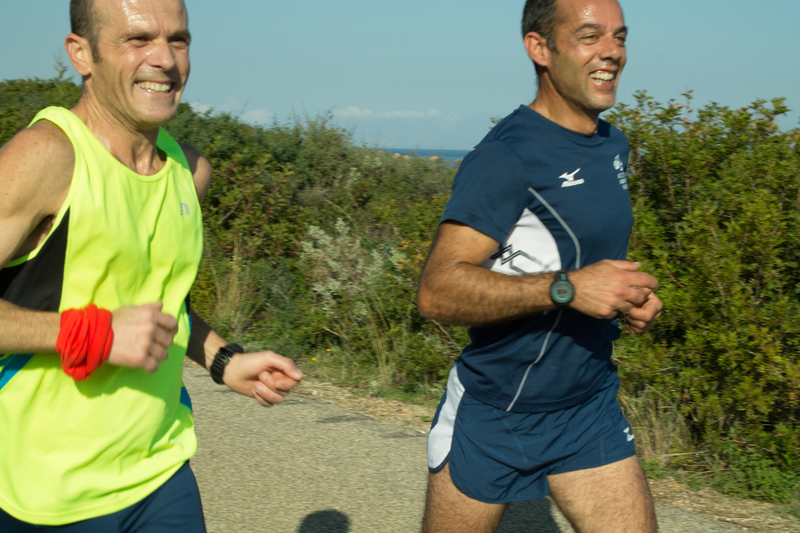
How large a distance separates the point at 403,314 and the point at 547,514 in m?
2.53

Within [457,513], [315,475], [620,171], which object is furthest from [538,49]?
[315,475]

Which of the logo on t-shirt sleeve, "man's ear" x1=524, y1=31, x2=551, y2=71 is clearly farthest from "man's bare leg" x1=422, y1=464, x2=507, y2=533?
"man's ear" x1=524, y1=31, x2=551, y2=71

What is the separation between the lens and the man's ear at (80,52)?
1886 millimetres

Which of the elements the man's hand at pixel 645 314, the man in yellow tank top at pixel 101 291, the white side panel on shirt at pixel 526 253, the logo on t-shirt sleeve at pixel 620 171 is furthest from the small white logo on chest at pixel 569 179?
the man in yellow tank top at pixel 101 291

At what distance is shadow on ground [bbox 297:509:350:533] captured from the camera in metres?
3.53

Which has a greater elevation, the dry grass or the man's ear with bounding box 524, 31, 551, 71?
the man's ear with bounding box 524, 31, 551, 71

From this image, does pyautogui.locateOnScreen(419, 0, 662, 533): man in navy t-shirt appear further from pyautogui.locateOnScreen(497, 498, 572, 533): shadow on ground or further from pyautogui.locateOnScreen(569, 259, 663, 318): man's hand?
pyautogui.locateOnScreen(497, 498, 572, 533): shadow on ground

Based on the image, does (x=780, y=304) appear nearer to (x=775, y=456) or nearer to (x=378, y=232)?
(x=775, y=456)

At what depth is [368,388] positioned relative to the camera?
5.73 meters

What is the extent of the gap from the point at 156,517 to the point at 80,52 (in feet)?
3.94

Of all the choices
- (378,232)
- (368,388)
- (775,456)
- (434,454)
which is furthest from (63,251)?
(378,232)

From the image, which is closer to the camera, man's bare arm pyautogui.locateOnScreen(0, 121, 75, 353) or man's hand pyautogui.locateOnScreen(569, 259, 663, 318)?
man's bare arm pyautogui.locateOnScreen(0, 121, 75, 353)

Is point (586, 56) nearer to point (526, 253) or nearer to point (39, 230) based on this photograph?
point (526, 253)

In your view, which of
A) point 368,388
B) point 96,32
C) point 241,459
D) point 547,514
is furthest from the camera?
point 368,388
